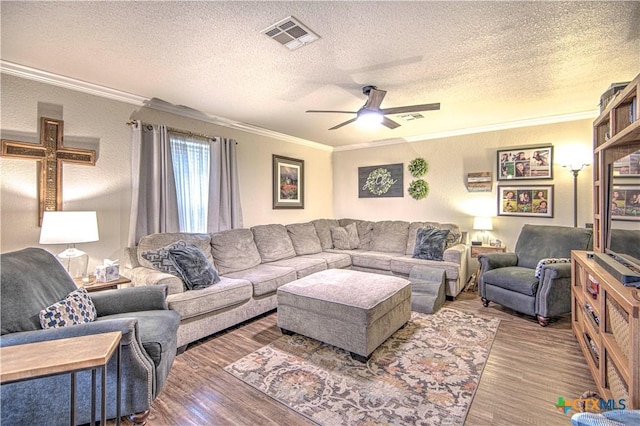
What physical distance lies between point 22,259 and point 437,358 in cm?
305

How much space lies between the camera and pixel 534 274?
3270mm

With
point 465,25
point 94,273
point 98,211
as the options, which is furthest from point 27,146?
point 465,25

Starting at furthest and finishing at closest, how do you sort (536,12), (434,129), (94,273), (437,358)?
(434,129) → (94,273) → (437,358) → (536,12)

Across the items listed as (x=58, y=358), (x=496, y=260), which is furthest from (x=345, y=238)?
(x=58, y=358)

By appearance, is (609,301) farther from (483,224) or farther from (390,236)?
(390,236)

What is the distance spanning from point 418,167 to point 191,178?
3702mm

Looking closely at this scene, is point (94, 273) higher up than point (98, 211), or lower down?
lower down

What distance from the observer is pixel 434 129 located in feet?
15.7

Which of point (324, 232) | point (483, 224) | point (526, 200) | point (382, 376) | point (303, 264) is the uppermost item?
point (526, 200)

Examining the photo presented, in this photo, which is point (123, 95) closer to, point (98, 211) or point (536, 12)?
point (98, 211)

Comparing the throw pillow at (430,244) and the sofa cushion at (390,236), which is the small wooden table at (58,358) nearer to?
the throw pillow at (430,244)

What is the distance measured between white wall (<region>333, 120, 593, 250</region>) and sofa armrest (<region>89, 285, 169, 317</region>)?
4257 millimetres

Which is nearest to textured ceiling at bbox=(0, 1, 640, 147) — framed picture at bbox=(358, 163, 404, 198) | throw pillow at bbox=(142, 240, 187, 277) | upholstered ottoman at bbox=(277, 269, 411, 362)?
throw pillow at bbox=(142, 240, 187, 277)

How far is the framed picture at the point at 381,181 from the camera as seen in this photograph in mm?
5480
